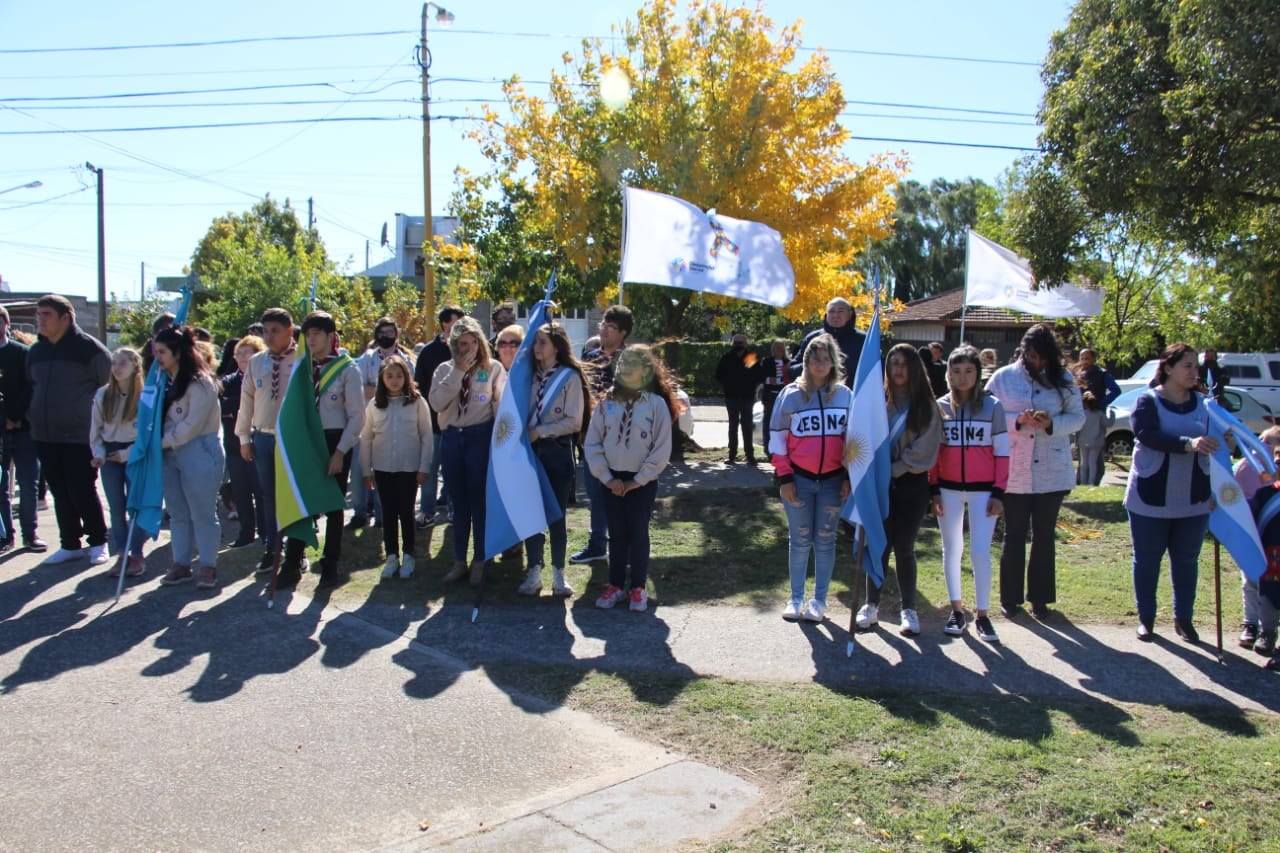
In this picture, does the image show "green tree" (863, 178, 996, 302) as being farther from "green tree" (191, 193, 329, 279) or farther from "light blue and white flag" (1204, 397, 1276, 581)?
"light blue and white flag" (1204, 397, 1276, 581)

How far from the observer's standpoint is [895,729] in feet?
15.0

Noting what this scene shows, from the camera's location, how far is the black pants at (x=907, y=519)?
617 cm

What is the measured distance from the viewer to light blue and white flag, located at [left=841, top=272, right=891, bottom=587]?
5836mm

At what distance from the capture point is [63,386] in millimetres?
7836

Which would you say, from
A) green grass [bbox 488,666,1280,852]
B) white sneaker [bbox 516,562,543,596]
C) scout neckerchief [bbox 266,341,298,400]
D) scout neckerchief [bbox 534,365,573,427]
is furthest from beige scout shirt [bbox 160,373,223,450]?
green grass [bbox 488,666,1280,852]

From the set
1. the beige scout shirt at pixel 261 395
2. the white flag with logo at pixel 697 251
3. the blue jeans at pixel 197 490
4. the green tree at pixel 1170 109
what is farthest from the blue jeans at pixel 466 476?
the green tree at pixel 1170 109

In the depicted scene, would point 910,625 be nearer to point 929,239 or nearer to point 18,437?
point 18,437

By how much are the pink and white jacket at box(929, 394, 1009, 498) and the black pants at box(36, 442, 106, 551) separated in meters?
6.63

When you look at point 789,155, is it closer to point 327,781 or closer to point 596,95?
point 596,95

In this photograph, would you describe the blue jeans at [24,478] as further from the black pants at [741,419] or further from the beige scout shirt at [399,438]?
the black pants at [741,419]

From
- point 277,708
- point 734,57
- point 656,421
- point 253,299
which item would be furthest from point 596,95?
point 253,299

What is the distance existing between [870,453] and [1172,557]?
2.08m

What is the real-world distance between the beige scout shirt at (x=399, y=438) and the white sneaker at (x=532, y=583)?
1219 mm

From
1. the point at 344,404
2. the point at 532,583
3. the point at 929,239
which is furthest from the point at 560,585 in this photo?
the point at 929,239
